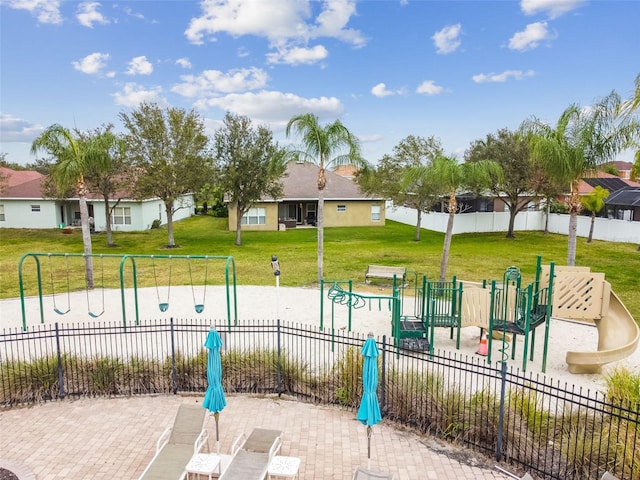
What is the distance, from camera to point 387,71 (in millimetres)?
27172

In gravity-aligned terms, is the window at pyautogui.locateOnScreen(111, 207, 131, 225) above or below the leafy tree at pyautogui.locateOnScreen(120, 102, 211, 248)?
below

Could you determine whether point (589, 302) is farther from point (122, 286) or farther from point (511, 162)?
point (511, 162)

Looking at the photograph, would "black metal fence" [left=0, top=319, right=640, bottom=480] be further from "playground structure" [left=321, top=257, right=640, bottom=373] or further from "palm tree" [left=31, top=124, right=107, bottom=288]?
"palm tree" [left=31, top=124, right=107, bottom=288]

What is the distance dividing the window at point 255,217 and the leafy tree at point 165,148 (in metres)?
11.3

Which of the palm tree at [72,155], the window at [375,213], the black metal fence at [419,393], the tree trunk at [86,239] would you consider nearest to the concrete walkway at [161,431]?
the black metal fence at [419,393]

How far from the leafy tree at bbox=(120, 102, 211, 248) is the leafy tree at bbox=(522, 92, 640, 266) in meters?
19.7

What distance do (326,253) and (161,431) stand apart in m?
20.7

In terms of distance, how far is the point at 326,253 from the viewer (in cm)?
2827

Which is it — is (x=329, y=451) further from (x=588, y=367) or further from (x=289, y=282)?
(x=289, y=282)

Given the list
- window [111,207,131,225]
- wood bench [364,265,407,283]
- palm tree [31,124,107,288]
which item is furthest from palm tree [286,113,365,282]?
window [111,207,131,225]

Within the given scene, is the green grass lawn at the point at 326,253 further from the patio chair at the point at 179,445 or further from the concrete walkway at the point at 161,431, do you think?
the patio chair at the point at 179,445

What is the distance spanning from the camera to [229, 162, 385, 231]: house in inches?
1603

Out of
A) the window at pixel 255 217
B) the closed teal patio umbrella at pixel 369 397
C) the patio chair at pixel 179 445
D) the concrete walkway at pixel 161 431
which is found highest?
the window at pixel 255 217

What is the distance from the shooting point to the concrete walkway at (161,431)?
22.5ft
